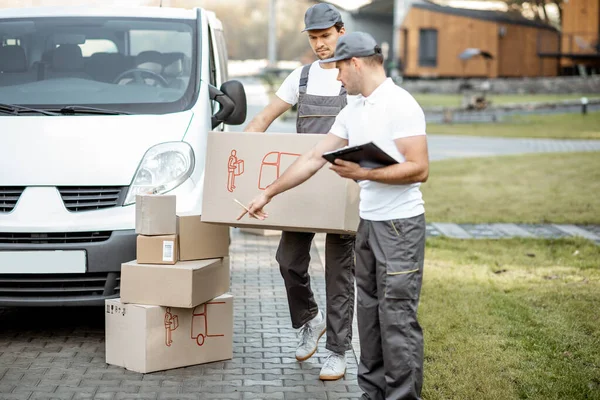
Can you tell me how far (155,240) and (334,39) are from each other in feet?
4.92

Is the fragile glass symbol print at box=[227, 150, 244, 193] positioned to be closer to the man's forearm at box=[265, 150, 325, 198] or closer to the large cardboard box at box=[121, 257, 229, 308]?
the large cardboard box at box=[121, 257, 229, 308]

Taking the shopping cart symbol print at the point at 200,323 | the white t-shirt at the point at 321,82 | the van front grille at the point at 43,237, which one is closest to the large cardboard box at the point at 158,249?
the shopping cart symbol print at the point at 200,323

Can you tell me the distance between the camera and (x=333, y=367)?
575 cm

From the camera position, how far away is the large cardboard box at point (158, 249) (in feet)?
18.8

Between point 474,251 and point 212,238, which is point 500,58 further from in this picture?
point 212,238

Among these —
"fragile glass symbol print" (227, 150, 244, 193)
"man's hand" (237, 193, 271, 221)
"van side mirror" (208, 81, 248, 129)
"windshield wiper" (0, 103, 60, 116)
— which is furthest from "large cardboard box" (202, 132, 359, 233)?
"windshield wiper" (0, 103, 60, 116)

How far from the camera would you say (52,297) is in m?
6.23

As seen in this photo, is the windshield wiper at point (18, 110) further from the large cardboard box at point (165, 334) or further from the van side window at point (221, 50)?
the van side window at point (221, 50)

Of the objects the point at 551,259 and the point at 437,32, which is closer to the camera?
the point at 551,259

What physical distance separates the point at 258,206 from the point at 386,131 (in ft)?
2.97

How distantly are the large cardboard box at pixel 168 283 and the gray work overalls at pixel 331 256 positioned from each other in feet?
1.60

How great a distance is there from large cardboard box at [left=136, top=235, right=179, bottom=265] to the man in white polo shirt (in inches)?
53.5

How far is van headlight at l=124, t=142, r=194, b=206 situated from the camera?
6.35m

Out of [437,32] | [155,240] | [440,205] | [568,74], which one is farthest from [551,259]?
[437,32]
